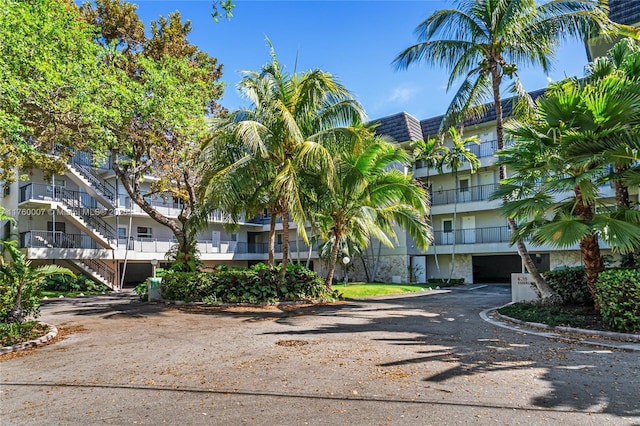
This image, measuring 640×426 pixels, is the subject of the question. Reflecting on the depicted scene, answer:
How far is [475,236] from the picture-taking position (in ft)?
92.1

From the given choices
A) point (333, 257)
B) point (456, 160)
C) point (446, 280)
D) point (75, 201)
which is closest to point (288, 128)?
point (333, 257)

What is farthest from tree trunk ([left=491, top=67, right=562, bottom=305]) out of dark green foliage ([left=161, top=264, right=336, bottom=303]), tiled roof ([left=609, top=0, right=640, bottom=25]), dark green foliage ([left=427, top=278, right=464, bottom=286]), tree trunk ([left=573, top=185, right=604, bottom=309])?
dark green foliage ([left=427, top=278, right=464, bottom=286])

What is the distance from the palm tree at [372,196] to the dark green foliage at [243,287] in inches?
82.8

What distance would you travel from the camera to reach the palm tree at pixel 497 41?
1280 cm

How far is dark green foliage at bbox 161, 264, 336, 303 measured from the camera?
51.5 ft

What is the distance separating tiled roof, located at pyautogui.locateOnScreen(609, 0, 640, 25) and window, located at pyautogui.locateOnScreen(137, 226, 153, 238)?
2913 centimetres

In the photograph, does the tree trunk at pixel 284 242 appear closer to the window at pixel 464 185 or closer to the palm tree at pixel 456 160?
the palm tree at pixel 456 160

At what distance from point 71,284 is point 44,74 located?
634 inches

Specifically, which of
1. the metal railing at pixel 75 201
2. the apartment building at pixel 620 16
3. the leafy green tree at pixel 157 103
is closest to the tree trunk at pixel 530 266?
the apartment building at pixel 620 16

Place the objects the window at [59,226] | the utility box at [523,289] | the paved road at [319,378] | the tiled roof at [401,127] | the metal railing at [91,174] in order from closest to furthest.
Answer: the paved road at [319,378] → the utility box at [523,289] → the window at [59,226] → the metal railing at [91,174] → the tiled roof at [401,127]

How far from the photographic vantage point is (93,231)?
25016 mm

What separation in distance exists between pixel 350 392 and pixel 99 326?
8778 mm

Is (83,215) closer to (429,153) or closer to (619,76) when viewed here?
(429,153)

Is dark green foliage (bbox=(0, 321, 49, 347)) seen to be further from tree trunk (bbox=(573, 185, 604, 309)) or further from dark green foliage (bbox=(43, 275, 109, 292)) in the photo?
dark green foliage (bbox=(43, 275, 109, 292))
